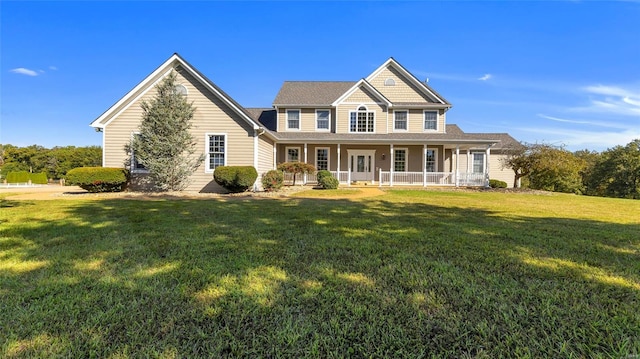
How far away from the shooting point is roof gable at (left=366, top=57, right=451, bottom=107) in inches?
810

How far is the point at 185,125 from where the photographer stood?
46.8ft

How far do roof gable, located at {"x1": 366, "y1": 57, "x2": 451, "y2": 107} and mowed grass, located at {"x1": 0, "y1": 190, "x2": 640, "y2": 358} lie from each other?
16.9 metres

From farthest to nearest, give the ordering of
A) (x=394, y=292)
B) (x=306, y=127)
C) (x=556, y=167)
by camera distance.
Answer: (x=306, y=127) → (x=556, y=167) → (x=394, y=292)

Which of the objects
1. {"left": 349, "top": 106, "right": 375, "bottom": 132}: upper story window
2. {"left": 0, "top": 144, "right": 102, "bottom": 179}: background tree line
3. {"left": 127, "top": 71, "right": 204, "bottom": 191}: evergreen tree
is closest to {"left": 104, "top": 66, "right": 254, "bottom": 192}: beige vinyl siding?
{"left": 127, "top": 71, "right": 204, "bottom": 191}: evergreen tree

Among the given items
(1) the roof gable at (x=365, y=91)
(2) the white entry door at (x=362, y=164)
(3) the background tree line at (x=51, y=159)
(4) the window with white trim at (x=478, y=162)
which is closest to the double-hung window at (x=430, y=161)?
(2) the white entry door at (x=362, y=164)

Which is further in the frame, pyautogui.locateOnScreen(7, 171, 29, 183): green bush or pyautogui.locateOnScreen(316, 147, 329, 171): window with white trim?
pyautogui.locateOnScreen(7, 171, 29, 183): green bush

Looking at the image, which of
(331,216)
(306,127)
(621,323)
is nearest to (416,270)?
(621,323)

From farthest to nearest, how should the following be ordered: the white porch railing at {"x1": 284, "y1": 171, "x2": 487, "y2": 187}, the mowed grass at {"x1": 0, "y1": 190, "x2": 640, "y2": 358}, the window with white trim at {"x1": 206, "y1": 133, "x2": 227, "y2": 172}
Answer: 1. the white porch railing at {"x1": 284, "y1": 171, "x2": 487, "y2": 187}
2. the window with white trim at {"x1": 206, "y1": 133, "x2": 227, "y2": 172}
3. the mowed grass at {"x1": 0, "y1": 190, "x2": 640, "y2": 358}

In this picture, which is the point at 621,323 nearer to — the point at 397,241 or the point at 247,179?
the point at 397,241

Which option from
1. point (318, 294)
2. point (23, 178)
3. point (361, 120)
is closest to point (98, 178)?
point (318, 294)

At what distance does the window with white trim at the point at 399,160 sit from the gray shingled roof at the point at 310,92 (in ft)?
18.6

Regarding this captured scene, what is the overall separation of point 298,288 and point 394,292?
89cm

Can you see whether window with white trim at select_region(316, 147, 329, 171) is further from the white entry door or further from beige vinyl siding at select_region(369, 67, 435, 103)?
beige vinyl siding at select_region(369, 67, 435, 103)

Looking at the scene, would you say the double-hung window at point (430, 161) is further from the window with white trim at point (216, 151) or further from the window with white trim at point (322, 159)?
the window with white trim at point (216, 151)
